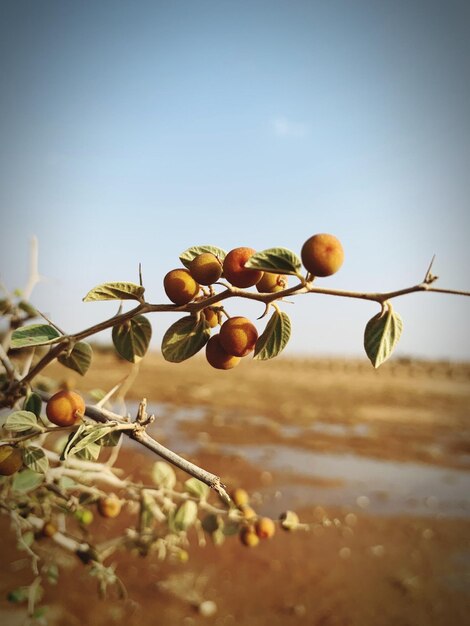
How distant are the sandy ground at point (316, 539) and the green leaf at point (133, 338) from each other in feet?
2.15

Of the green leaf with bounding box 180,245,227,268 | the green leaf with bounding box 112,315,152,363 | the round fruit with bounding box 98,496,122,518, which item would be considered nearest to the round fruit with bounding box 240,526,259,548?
the round fruit with bounding box 98,496,122,518

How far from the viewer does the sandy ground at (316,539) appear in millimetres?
4551

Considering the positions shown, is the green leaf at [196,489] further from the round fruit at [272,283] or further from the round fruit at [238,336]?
the round fruit at [272,283]

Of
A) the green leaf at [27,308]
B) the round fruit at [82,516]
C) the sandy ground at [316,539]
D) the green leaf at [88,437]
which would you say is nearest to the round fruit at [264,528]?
the sandy ground at [316,539]

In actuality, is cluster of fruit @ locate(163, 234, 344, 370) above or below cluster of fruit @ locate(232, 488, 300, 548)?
above

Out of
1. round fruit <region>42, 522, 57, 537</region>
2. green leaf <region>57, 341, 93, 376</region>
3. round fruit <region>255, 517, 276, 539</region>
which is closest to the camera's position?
green leaf <region>57, 341, 93, 376</region>

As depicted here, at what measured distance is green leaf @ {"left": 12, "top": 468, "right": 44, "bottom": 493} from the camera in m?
1.39

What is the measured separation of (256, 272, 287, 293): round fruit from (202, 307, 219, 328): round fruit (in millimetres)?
156

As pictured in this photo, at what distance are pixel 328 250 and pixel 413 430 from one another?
15836 millimetres

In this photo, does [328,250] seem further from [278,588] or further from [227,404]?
[227,404]

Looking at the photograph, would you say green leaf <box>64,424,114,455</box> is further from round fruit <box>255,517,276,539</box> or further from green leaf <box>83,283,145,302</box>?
round fruit <box>255,517,276,539</box>

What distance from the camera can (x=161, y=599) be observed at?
4.59 meters

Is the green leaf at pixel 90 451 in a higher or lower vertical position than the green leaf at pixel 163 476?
higher

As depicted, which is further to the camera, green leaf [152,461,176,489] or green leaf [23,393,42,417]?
green leaf [152,461,176,489]
